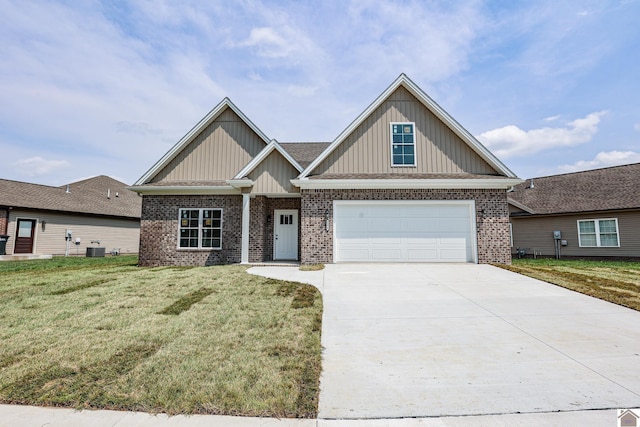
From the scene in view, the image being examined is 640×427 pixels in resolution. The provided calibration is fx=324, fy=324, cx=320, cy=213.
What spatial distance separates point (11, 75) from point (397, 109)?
14493mm

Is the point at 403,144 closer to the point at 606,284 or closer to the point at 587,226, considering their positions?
the point at 606,284

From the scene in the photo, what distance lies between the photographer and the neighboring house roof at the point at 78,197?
64.4 feet

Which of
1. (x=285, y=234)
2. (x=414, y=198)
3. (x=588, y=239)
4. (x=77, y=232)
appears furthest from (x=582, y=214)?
(x=77, y=232)

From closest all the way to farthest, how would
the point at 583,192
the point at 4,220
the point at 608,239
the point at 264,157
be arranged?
the point at 264,157
the point at 608,239
the point at 583,192
the point at 4,220

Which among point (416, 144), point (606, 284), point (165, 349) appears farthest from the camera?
point (416, 144)

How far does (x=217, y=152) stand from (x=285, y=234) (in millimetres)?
4827

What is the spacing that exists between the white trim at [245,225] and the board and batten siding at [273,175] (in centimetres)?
49

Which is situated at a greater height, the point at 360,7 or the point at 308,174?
the point at 360,7

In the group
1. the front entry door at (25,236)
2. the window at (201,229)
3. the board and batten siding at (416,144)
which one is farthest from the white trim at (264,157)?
the front entry door at (25,236)

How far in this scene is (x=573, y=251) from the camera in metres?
17.9

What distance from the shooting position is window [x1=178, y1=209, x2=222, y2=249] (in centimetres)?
1394

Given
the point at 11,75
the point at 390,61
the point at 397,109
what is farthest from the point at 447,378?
the point at 11,75

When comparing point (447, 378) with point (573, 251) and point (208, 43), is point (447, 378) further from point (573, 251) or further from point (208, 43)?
point (573, 251)

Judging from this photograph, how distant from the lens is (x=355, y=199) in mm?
12242
